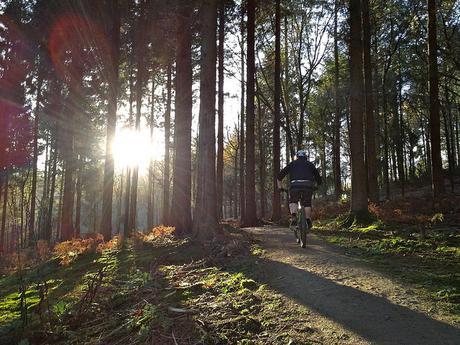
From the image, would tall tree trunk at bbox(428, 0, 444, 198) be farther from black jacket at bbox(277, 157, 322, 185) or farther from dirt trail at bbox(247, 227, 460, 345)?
dirt trail at bbox(247, 227, 460, 345)

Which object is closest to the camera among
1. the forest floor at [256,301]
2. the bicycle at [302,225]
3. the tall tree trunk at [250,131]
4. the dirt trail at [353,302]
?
the dirt trail at [353,302]

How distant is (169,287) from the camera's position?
5.86 m

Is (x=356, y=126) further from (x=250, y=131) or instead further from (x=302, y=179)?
(x=250, y=131)

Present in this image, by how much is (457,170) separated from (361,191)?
29.7 metres

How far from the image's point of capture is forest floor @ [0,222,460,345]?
12.4 ft

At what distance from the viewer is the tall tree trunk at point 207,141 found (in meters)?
9.44

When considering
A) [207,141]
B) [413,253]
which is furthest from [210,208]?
[413,253]

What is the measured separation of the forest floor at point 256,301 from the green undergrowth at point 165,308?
0.02 meters

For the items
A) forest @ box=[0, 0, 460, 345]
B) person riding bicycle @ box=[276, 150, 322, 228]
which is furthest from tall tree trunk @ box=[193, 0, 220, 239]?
person riding bicycle @ box=[276, 150, 322, 228]

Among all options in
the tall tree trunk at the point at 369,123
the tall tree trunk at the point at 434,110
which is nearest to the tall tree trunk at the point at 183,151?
the tall tree trunk at the point at 369,123

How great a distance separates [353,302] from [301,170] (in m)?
4.17

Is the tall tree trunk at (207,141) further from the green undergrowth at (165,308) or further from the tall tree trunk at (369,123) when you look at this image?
the tall tree trunk at (369,123)

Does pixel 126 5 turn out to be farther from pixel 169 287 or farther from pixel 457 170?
pixel 457 170

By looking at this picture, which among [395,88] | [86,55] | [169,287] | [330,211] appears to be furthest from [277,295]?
[395,88]
